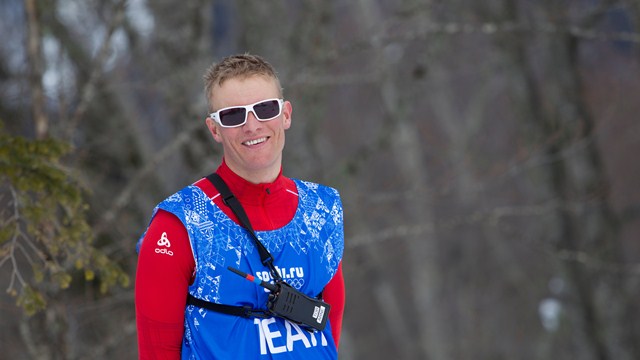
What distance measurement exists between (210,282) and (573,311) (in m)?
9.59

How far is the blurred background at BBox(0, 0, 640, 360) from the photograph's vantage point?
18.1 feet

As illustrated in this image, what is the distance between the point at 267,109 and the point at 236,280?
0.51 metres

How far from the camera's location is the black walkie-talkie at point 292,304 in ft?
9.02

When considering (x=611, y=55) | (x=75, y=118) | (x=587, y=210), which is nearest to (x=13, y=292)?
(x=75, y=118)

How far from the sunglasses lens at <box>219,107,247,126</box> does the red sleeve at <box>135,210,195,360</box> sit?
0.32 m

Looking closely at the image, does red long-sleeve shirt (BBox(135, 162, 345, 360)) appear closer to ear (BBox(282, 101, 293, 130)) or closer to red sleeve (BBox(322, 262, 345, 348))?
ear (BBox(282, 101, 293, 130))

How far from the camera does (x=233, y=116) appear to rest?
9.29ft

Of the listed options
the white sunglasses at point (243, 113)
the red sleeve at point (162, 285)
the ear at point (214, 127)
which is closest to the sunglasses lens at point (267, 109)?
the white sunglasses at point (243, 113)

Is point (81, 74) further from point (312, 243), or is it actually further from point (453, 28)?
point (312, 243)

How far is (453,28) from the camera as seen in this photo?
22.9ft

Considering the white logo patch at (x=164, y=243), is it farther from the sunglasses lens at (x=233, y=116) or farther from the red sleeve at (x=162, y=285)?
the sunglasses lens at (x=233, y=116)

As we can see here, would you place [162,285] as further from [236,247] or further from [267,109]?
[267,109]

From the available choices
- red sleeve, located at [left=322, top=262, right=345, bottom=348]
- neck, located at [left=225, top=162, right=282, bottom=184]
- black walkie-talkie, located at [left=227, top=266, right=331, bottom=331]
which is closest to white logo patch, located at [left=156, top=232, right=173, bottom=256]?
black walkie-talkie, located at [left=227, top=266, right=331, bottom=331]

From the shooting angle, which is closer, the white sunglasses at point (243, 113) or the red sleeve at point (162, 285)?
the red sleeve at point (162, 285)
